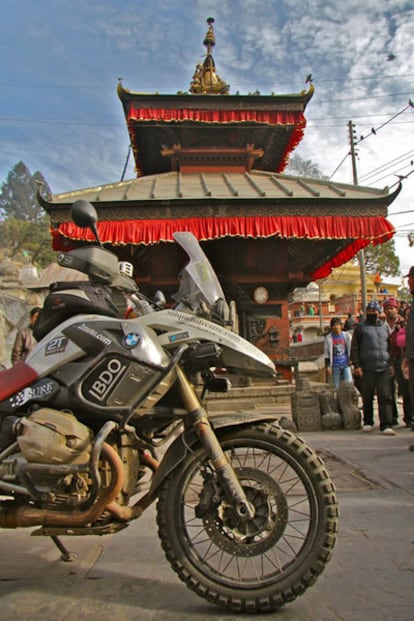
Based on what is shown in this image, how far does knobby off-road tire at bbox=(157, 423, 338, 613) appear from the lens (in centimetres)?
178

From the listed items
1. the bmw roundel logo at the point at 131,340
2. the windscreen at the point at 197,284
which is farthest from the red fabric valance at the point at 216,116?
the bmw roundel logo at the point at 131,340

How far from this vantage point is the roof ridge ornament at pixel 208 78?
1234 centimetres

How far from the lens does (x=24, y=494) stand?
1930mm

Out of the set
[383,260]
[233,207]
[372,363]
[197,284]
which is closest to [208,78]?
[233,207]

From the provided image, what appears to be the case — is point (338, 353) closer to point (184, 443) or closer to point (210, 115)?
point (210, 115)

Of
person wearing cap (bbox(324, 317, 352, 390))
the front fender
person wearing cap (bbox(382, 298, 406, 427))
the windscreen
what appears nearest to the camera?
the front fender

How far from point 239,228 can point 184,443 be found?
6.56 m

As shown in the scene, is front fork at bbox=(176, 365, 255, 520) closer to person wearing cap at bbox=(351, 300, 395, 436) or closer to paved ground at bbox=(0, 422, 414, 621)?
paved ground at bbox=(0, 422, 414, 621)

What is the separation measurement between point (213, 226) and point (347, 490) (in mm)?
5621

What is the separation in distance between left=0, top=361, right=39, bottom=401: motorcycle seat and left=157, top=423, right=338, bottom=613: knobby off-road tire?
754 millimetres

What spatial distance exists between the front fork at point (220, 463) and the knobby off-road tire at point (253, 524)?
0.07m

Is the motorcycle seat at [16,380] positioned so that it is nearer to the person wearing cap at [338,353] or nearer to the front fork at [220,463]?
the front fork at [220,463]

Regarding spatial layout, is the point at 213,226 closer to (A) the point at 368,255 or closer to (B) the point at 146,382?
(B) the point at 146,382

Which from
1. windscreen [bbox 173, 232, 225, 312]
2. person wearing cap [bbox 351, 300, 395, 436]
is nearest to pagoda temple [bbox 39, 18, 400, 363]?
person wearing cap [bbox 351, 300, 395, 436]
